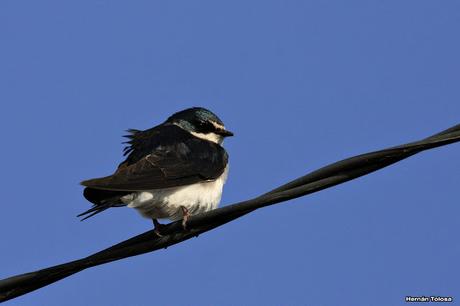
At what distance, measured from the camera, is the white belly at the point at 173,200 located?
229 inches

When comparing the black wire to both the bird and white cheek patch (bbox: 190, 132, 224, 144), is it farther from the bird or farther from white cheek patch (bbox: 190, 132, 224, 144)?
white cheek patch (bbox: 190, 132, 224, 144)

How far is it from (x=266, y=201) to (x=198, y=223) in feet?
1.75

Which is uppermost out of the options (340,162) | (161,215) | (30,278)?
(161,215)

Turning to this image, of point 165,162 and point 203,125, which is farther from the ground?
point 203,125

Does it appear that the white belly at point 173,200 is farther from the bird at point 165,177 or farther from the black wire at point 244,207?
the black wire at point 244,207

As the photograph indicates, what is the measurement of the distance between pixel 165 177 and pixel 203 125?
1.48 metres

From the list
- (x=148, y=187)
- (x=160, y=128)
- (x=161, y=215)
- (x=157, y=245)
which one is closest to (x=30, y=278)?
(x=157, y=245)

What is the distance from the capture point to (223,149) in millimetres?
7047

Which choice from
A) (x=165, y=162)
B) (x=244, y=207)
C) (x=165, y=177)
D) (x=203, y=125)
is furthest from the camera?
(x=203, y=125)

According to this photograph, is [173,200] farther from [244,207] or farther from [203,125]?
[244,207]

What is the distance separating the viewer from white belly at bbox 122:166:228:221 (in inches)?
229

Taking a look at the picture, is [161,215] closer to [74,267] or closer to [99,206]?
[99,206]

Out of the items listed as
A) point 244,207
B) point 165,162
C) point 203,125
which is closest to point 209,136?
point 203,125

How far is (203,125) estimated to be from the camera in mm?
7250
